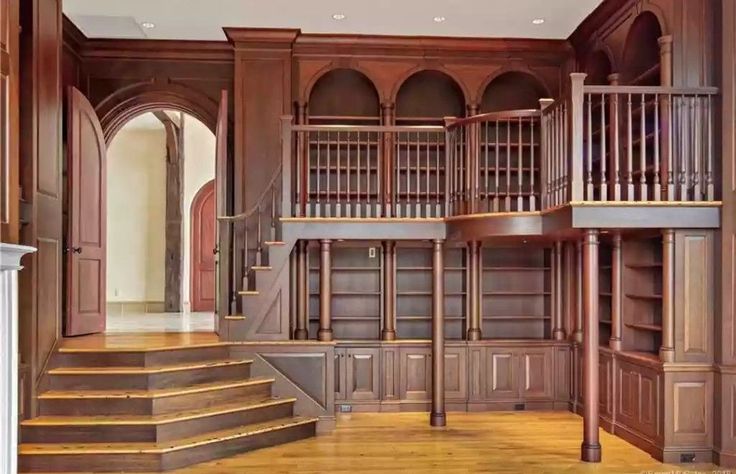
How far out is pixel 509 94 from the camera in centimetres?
818

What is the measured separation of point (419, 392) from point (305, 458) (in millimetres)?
2081

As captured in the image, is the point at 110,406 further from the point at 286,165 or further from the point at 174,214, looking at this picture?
the point at 174,214

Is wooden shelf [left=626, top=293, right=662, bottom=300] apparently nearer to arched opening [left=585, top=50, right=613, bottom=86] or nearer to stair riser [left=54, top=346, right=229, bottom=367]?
arched opening [left=585, top=50, right=613, bottom=86]

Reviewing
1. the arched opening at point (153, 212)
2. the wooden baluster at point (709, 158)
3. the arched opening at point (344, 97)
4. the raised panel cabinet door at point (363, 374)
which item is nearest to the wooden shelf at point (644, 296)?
the wooden baluster at point (709, 158)

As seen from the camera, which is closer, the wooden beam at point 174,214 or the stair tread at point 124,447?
the stair tread at point 124,447

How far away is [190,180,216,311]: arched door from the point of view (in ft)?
40.1

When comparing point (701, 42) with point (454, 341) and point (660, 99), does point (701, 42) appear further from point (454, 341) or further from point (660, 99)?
point (454, 341)

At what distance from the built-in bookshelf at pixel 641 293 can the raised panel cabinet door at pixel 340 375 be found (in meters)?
2.77

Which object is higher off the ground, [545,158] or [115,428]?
[545,158]

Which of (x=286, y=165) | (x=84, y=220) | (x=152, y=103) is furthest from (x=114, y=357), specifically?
(x=152, y=103)

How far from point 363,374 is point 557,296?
2.29 m

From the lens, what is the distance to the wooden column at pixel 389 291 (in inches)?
291

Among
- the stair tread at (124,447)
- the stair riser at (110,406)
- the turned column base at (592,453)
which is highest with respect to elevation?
the stair riser at (110,406)

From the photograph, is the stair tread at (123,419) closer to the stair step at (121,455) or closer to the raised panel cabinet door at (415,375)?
the stair step at (121,455)
